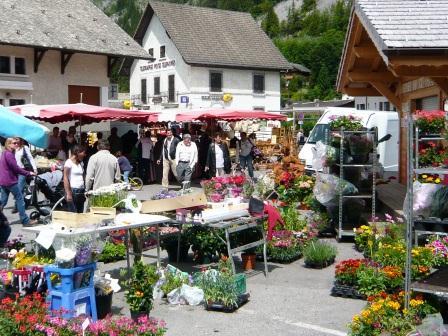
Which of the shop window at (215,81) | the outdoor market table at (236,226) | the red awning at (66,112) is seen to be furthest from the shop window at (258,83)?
the outdoor market table at (236,226)

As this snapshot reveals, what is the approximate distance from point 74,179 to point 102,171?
1.64 ft

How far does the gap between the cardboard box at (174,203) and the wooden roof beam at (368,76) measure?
7.00m

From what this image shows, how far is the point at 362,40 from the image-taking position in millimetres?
11953

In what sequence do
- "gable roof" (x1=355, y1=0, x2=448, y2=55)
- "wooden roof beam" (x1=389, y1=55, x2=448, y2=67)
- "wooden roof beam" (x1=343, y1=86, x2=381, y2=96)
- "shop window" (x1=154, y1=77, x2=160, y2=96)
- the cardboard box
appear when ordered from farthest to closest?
"shop window" (x1=154, y1=77, x2=160, y2=96) → "wooden roof beam" (x1=343, y1=86, x2=381, y2=96) → "wooden roof beam" (x1=389, y1=55, x2=448, y2=67) → "gable roof" (x1=355, y1=0, x2=448, y2=55) → the cardboard box

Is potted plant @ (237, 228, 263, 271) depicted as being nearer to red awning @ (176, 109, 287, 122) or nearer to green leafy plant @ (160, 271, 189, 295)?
green leafy plant @ (160, 271, 189, 295)

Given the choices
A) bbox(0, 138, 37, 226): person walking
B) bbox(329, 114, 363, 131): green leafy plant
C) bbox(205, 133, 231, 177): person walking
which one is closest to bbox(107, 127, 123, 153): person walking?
bbox(205, 133, 231, 177): person walking

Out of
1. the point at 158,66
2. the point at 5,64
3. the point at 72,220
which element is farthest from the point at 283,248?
the point at 158,66

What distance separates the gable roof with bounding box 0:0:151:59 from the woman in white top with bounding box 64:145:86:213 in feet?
→ 59.0

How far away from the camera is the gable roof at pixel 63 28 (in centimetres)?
2855

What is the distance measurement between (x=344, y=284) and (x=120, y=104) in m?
40.7

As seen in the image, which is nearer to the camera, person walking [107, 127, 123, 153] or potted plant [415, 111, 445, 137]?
potted plant [415, 111, 445, 137]

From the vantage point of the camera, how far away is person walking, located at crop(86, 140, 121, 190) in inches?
444

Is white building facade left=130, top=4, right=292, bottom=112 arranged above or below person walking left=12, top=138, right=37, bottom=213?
above

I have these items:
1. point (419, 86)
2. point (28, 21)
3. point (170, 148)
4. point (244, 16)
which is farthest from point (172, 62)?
point (419, 86)
